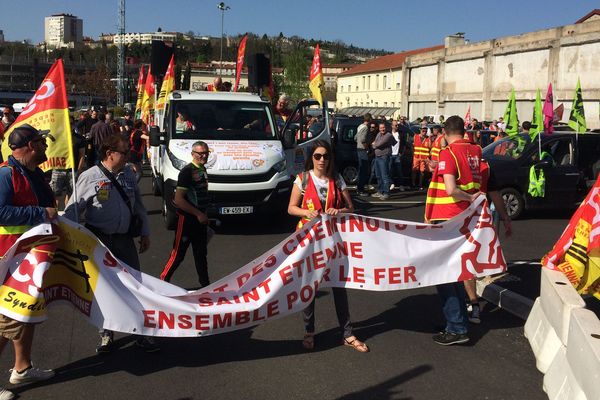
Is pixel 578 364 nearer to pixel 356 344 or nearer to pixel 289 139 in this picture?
pixel 356 344

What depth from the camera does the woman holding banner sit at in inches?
200

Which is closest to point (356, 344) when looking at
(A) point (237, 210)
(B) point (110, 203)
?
(B) point (110, 203)

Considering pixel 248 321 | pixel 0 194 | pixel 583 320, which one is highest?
pixel 0 194

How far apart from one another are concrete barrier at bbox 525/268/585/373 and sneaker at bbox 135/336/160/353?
3.09 meters

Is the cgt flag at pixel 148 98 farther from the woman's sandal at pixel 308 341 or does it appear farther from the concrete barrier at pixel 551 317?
the concrete barrier at pixel 551 317

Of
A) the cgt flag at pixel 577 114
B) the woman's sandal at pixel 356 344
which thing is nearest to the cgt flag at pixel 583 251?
the woman's sandal at pixel 356 344

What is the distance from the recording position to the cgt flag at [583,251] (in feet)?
15.2

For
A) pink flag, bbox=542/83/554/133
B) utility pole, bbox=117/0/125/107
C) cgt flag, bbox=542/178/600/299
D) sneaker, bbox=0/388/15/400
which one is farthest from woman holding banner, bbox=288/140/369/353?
utility pole, bbox=117/0/125/107

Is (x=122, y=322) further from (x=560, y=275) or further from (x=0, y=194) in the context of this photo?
(x=560, y=275)

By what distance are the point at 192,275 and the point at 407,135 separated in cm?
1047

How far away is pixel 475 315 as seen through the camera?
589 centimetres

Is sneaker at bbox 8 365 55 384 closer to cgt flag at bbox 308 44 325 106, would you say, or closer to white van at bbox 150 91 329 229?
white van at bbox 150 91 329 229

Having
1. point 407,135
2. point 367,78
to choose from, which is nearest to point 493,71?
point 407,135

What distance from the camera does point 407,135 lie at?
16.6 metres
